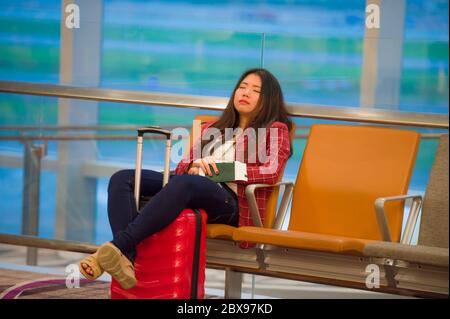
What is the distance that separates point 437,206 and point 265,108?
88cm

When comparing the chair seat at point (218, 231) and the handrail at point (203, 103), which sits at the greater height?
the handrail at point (203, 103)

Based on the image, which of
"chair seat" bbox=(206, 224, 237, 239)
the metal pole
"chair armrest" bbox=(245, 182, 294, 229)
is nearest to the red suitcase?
"chair seat" bbox=(206, 224, 237, 239)

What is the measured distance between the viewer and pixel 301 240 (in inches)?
140

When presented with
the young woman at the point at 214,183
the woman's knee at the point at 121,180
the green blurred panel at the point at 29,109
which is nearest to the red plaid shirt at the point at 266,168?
the young woman at the point at 214,183

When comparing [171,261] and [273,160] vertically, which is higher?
[273,160]

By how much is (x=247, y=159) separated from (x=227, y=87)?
2.44 feet

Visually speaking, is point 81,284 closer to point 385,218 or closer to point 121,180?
point 121,180

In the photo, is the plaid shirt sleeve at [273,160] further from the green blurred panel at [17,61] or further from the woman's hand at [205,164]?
the green blurred panel at [17,61]

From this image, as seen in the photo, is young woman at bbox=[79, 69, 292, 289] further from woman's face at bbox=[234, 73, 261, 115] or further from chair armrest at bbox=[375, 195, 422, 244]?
chair armrest at bbox=[375, 195, 422, 244]

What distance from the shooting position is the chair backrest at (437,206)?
3.70 meters

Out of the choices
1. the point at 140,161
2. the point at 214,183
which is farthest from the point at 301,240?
the point at 140,161
